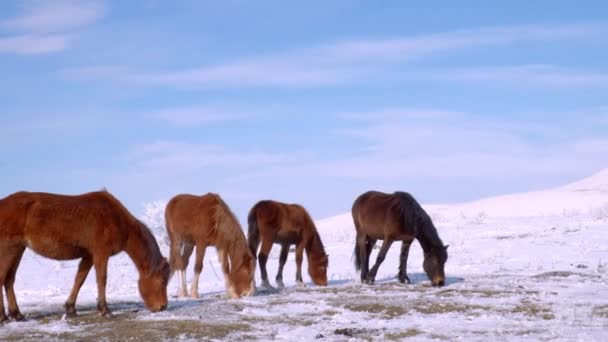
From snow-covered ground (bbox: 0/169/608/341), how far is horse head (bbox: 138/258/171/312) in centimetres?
19

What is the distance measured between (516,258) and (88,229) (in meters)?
11.8

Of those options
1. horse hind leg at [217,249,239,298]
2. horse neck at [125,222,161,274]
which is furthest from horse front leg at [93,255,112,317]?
horse hind leg at [217,249,239,298]

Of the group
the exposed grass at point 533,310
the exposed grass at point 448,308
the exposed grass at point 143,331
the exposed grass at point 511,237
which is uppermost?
the exposed grass at point 511,237

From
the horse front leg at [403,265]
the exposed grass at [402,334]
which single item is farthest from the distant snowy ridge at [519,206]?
the exposed grass at [402,334]

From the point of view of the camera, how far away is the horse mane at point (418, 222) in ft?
50.7

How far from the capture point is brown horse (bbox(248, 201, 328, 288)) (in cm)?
1606

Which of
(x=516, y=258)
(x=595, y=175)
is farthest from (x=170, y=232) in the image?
(x=595, y=175)

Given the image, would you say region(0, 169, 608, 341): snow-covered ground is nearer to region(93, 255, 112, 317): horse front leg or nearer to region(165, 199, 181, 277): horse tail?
region(93, 255, 112, 317): horse front leg

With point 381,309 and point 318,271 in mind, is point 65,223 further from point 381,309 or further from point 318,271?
point 318,271

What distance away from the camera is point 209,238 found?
1434cm

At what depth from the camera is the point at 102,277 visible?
37.7 ft

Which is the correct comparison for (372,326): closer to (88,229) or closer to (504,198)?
(88,229)

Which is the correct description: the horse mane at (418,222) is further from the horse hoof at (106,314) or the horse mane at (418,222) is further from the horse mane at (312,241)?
the horse hoof at (106,314)

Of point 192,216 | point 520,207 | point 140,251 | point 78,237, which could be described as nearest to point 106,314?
point 140,251
